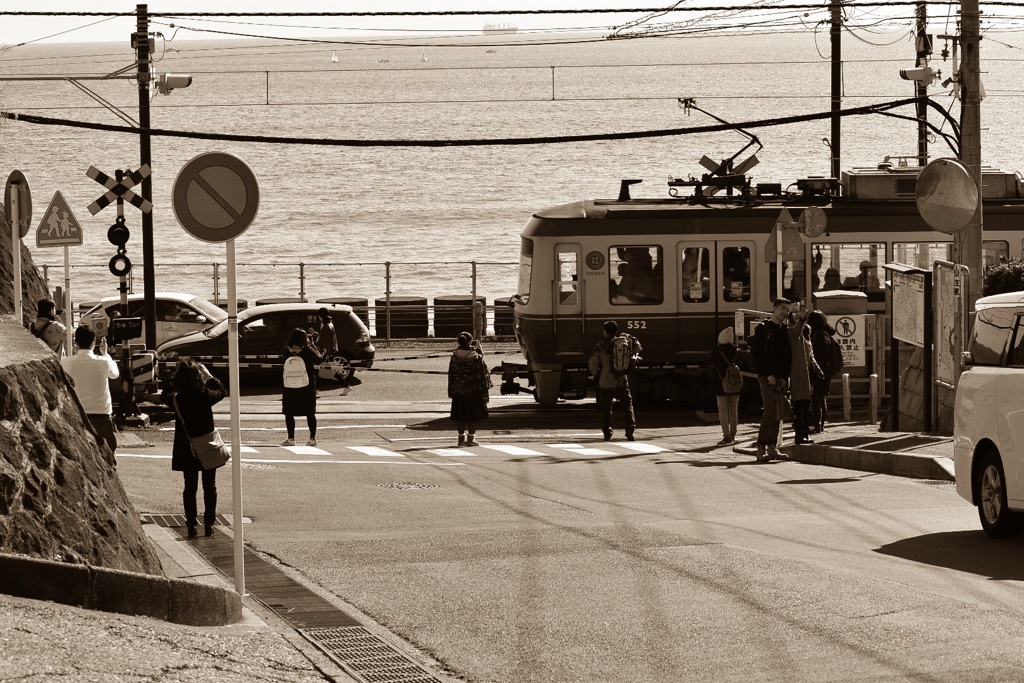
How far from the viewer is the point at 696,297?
84.9ft

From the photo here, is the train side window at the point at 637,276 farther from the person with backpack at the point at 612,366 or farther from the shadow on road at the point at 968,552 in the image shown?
the shadow on road at the point at 968,552

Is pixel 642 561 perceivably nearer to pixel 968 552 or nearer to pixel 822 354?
pixel 968 552

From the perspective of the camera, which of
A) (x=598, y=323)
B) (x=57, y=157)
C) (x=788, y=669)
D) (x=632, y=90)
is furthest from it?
(x=632, y=90)

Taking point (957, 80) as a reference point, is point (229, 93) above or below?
above

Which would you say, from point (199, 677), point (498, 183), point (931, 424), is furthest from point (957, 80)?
point (498, 183)

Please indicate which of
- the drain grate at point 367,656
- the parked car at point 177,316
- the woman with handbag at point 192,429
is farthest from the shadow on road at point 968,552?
the parked car at point 177,316

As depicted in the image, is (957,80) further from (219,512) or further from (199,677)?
(199,677)

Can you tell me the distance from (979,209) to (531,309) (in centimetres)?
1011

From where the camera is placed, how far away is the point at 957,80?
59.1 feet

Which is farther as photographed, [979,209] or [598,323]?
[598,323]

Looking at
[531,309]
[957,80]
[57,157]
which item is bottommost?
[531,309]

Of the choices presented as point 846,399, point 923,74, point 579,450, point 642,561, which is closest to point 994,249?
point 923,74

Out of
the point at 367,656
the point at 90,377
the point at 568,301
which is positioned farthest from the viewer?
the point at 568,301

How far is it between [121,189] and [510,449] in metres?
7.62
